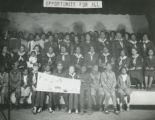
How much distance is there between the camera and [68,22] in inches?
64.9

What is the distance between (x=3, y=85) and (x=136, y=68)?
920mm

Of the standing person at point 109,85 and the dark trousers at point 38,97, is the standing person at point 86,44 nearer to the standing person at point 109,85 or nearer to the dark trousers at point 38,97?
the standing person at point 109,85

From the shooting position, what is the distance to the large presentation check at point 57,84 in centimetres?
155

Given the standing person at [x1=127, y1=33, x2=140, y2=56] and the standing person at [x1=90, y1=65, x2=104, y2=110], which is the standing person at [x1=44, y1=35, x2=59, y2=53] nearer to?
the standing person at [x1=90, y1=65, x2=104, y2=110]

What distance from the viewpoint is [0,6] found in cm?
160

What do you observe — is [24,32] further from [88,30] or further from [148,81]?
[148,81]

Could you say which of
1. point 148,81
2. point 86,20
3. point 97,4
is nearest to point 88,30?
point 86,20

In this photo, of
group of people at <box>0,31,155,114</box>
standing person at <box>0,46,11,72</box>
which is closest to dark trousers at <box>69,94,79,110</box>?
group of people at <box>0,31,155,114</box>

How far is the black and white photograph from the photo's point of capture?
1.56 m

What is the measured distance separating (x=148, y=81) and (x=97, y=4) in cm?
64

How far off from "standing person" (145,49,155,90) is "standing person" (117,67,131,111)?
0.13 m

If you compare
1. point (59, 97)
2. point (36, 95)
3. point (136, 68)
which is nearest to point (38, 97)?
point (36, 95)

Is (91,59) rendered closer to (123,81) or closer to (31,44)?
(123,81)

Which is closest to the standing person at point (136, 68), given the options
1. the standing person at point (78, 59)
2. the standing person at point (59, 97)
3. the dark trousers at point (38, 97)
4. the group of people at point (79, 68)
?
the group of people at point (79, 68)
